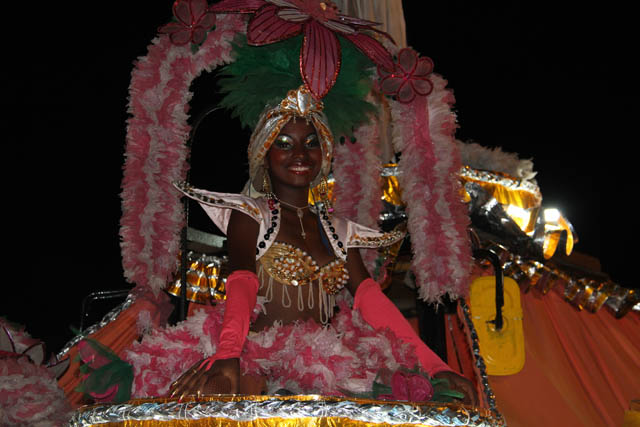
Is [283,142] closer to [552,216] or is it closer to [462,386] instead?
[462,386]

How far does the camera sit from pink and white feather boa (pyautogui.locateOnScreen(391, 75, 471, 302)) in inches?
69.0

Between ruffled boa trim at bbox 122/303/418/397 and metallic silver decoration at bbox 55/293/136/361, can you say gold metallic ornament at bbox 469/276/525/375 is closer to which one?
ruffled boa trim at bbox 122/303/418/397

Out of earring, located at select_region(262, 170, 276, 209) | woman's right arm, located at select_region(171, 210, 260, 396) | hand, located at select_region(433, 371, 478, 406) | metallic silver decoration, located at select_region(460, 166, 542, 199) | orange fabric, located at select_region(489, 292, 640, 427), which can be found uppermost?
earring, located at select_region(262, 170, 276, 209)

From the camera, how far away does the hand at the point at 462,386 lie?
4.56ft

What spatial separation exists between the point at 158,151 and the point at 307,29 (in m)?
0.57

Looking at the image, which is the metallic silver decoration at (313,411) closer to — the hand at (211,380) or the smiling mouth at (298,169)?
the hand at (211,380)

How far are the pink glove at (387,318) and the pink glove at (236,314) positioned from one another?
1.09ft

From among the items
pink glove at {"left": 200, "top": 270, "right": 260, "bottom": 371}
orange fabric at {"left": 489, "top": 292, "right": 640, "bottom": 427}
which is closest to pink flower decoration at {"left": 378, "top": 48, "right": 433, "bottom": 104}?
pink glove at {"left": 200, "top": 270, "right": 260, "bottom": 371}

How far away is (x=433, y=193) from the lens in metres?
1.80

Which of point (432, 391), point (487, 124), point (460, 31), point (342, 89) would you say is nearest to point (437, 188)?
point (342, 89)

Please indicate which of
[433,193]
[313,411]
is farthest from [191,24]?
[313,411]

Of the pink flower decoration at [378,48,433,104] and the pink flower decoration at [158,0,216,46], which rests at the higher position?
the pink flower decoration at [158,0,216,46]

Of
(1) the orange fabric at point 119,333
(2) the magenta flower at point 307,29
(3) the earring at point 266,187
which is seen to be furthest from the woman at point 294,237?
(1) the orange fabric at point 119,333

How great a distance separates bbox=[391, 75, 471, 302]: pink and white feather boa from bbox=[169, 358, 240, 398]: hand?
0.71 metres
